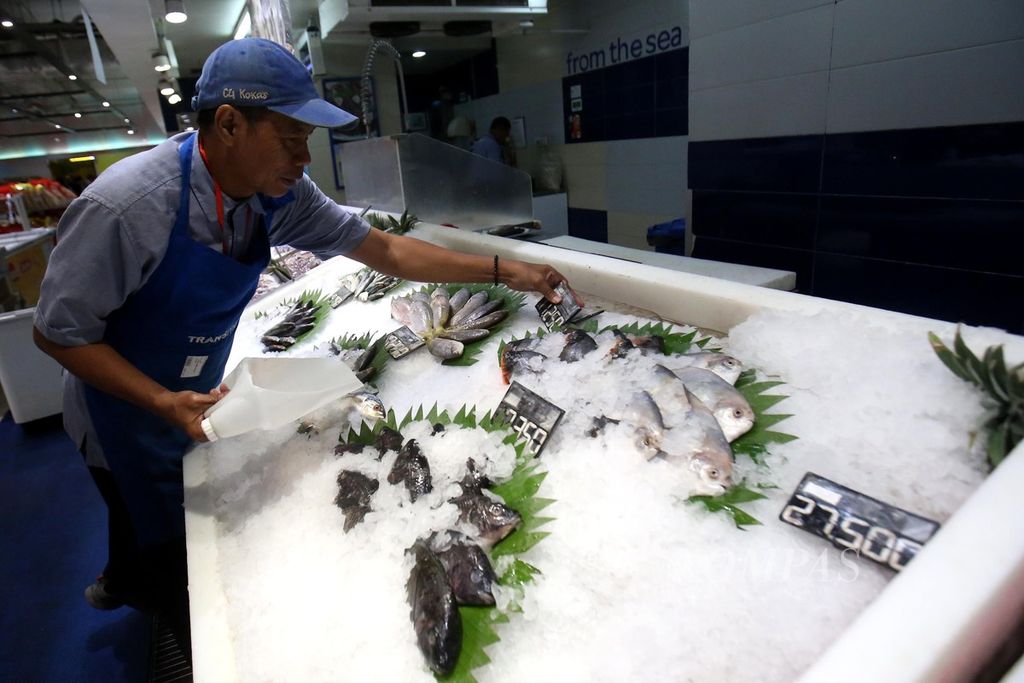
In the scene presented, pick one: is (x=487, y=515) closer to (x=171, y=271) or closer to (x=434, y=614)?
(x=434, y=614)

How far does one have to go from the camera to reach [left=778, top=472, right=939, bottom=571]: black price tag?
878 millimetres

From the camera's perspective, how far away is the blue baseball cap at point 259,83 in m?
1.42

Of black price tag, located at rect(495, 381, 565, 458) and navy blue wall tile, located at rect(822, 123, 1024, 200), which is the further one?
navy blue wall tile, located at rect(822, 123, 1024, 200)

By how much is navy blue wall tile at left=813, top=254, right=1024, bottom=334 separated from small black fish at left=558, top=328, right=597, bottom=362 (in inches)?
102

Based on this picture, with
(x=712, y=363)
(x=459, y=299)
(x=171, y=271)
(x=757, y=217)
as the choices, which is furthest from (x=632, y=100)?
(x=171, y=271)

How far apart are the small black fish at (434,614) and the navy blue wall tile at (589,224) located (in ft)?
23.3

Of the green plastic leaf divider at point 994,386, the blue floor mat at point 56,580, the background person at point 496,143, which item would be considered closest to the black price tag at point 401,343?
the green plastic leaf divider at point 994,386

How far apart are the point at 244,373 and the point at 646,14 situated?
665 centimetres

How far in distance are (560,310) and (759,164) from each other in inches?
115

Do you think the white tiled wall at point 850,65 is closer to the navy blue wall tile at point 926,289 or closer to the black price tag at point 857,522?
the navy blue wall tile at point 926,289

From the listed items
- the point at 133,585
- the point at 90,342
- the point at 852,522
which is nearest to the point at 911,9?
the point at 852,522

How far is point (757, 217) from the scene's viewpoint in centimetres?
422

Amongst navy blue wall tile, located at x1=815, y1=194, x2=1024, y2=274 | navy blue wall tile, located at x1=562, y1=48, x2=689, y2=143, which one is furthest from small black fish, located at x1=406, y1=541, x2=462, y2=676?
navy blue wall tile, located at x1=562, y1=48, x2=689, y2=143

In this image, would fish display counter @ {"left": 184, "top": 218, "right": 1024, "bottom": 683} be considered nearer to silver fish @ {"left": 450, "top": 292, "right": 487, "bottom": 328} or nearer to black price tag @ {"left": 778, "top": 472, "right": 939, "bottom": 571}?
black price tag @ {"left": 778, "top": 472, "right": 939, "bottom": 571}
